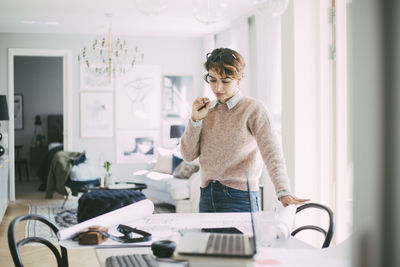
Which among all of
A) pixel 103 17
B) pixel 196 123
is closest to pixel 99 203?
pixel 103 17

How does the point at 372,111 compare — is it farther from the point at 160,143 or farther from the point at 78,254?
the point at 160,143

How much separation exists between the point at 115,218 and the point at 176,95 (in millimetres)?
6364

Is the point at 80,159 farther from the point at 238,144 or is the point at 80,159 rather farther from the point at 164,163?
the point at 238,144

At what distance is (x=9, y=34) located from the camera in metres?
7.31

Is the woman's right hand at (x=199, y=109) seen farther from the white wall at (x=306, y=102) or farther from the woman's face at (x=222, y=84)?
the white wall at (x=306, y=102)

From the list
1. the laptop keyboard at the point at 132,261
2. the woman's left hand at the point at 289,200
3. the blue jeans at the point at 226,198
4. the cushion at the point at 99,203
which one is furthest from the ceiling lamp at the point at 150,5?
the cushion at the point at 99,203

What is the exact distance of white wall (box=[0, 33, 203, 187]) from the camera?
24.1 feet

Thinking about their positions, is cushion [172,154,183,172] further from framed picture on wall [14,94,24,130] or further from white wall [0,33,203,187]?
framed picture on wall [14,94,24,130]

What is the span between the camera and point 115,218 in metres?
1.63

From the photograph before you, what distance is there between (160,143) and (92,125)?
3.85 ft

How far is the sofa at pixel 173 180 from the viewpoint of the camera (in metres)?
5.77

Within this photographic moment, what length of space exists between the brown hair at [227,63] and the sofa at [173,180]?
150 inches

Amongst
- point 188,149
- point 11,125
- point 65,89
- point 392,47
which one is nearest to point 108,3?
point 65,89

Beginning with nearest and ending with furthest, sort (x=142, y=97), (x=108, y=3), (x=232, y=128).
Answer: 1. (x=232, y=128)
2. (x=108, y=3)
3. (x=142, y=97)
